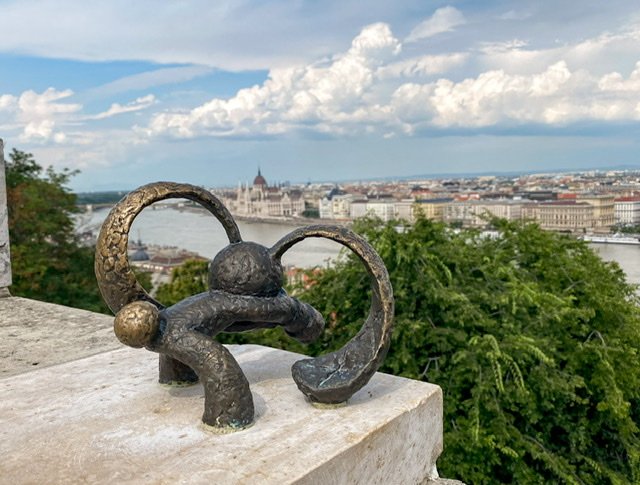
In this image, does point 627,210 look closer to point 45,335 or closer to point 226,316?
point 45,335

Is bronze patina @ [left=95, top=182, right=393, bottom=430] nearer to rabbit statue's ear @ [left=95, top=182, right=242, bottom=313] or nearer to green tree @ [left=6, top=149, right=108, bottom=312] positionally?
rabbit statue's ear @ [left=95, top=182, right=242, bottom=313]

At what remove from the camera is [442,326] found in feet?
21.7

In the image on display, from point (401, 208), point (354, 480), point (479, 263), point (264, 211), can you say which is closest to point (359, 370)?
point (354, 480)

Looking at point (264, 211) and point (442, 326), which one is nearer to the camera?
point (442, 326)

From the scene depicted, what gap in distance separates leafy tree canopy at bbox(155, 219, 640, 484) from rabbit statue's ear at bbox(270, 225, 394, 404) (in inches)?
140

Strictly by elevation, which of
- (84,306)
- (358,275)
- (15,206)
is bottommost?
(84,306)

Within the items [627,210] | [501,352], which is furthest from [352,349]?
[627,210]

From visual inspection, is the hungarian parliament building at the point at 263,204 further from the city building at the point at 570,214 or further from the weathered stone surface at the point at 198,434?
the weathered stone surface at the point at 198,434

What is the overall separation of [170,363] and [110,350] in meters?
0.97

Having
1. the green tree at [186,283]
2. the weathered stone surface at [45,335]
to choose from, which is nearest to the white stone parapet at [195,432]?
the weathered stone surface at [45,335]

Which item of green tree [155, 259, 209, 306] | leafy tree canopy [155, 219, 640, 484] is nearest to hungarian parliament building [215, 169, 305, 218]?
green tree [155, 259, 209, 306]

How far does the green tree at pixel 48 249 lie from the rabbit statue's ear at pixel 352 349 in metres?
8.88

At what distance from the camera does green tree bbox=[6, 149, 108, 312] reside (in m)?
10.1

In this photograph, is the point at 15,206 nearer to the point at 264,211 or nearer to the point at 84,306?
the point at 84,306
